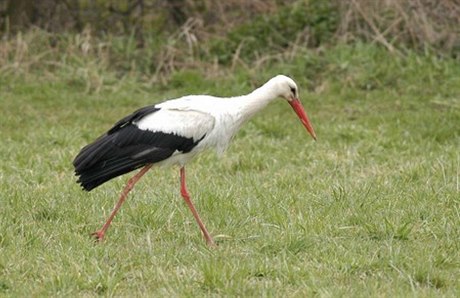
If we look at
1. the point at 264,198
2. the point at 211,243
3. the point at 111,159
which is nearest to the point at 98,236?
the point at 111,159

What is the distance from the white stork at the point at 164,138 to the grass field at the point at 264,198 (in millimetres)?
389

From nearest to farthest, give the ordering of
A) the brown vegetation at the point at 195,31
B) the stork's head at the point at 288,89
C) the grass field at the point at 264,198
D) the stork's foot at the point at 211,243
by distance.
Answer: the grass field at the point at 264,198 → the stork's foot at the point at 211,243 → the stork's head at the point at 288,89 → the brown vegetation at the point at 195,31

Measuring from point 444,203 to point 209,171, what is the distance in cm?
233

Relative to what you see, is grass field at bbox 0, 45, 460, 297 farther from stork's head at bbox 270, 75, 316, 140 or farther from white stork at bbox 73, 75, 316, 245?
→ stork's head at bbox 270, 75, 316, 140

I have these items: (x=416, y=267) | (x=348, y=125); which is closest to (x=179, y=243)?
(x=416, y=267)

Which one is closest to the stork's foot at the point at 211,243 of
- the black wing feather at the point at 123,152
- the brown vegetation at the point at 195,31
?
the black wing feather at the point at 123,152

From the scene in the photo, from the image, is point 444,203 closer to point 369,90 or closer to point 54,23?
point 369,90

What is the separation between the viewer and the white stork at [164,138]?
6559 millimetres

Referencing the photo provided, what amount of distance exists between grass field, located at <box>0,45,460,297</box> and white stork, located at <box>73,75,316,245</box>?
389mm

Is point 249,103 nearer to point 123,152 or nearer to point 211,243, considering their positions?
point 123,152

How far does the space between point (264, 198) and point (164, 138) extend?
1185 millimetres

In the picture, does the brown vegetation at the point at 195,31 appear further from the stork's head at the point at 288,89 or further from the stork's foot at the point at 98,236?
the stork's foot at the point at 98,236

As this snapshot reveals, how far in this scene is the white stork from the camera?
6.56 meters

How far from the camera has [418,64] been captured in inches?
502
